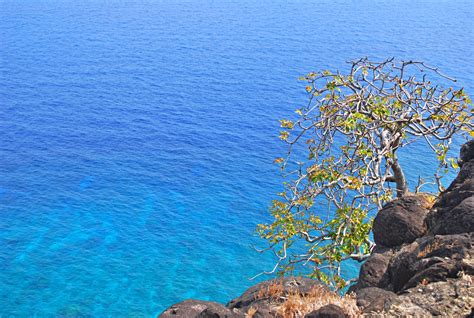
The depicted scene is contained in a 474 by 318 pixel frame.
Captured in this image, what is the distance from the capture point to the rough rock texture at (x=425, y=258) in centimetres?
1209

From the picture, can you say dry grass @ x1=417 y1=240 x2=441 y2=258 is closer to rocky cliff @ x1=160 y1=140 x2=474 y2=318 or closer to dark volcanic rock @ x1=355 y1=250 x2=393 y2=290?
rocky cliff @ x1=160 y1=140 x2=474 y2=318

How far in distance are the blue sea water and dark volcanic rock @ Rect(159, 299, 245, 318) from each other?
28.8 meters

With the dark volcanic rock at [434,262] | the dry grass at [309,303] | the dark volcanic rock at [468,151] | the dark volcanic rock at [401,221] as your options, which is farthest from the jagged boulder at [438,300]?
the dark volcanic rock at [468,151]

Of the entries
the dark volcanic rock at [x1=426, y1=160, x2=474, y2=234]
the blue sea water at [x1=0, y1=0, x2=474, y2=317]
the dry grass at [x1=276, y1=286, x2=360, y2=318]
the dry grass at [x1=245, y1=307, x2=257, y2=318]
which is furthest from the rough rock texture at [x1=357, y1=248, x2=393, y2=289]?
the blue sea water at [x1=0, y1=0, x2=474, y2=317]

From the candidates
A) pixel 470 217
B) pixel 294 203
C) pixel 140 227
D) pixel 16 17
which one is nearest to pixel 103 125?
pixel 140 227

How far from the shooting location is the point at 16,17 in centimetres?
13912

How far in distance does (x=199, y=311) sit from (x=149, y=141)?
188ft

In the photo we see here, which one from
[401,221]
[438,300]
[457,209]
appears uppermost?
[401,221]

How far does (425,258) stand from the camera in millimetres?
13742

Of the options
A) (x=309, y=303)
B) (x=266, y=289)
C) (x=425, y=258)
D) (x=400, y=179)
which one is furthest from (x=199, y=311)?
(x=400, y=179)

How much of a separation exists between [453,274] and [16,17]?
14625 cm

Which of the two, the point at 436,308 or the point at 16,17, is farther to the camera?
the point at 16,17

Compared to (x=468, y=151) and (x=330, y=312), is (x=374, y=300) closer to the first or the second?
(x=330, y=312)

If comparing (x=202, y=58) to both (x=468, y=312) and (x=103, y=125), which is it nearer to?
(x=103, y=125)
